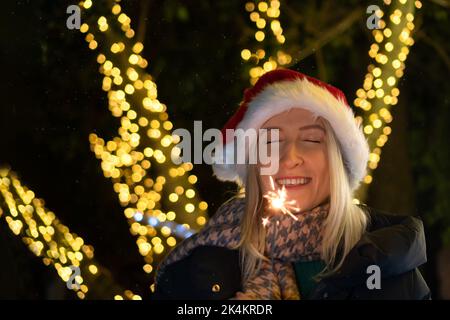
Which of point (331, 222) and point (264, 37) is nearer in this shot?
point (331, 222)

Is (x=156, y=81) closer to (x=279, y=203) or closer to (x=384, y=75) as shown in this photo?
(x=384, y=75)

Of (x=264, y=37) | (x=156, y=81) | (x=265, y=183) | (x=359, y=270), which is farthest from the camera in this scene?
(x=156, y=81)

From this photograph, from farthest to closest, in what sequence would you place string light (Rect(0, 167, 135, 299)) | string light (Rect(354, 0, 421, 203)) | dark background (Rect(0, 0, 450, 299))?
dark background (Rect(0, 0, 450, 299)) → string light (Rect(354, 0, 421, 203)) → string light (Rect(0, 167, 135, 299))

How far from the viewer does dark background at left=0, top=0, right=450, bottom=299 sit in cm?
474

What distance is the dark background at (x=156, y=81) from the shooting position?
4.74m

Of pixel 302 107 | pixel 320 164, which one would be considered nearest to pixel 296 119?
pixel 302 107

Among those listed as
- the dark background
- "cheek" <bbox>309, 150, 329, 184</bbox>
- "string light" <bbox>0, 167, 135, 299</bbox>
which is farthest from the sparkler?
the dark background

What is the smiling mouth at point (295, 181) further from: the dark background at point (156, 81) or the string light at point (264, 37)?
the dark background at point (156, 81)

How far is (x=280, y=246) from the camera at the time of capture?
3219 millimetres

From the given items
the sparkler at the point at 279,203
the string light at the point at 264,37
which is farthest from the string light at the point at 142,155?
the sparkler at the point at 279,203

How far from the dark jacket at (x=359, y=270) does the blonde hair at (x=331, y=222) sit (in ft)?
0.17

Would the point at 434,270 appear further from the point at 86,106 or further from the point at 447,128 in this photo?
the point at 86,106

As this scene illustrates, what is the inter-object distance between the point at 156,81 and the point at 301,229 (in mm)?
1832

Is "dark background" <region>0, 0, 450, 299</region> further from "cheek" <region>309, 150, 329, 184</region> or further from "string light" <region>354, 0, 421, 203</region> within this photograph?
"cheek" <region>309, 150, 329, 184</region>
